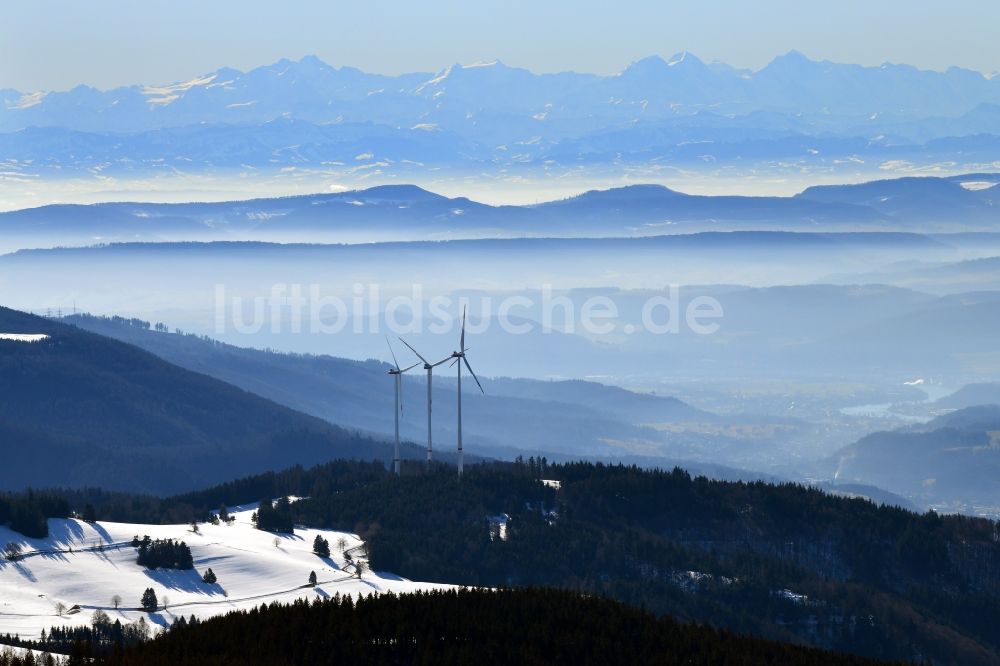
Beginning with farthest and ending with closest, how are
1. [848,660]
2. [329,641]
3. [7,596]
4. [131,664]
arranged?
[7,596] < [848,660] < [329,641] < [131,664]

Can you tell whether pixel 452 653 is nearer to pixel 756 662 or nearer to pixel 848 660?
pixel 756 662

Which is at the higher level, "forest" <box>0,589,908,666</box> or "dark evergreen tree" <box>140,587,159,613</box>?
"forest" <box>0,589,908,666</box>

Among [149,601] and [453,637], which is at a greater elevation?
[453,637]

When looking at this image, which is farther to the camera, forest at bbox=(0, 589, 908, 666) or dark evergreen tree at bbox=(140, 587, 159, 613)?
dark evergreen tree at bbox=(140, 587, 159, 613)

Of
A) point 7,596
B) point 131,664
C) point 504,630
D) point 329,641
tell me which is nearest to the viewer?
point 131,664

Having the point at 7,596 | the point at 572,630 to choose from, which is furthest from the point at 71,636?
the point at 572,630

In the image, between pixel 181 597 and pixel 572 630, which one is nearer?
pixel 572 630

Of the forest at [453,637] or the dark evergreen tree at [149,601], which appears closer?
the forest at [453,637]

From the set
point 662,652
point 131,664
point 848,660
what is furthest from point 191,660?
point 848,660

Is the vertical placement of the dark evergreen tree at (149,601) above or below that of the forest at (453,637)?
below

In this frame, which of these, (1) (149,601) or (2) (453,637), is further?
Result: (1) (149,601)
